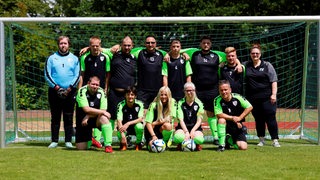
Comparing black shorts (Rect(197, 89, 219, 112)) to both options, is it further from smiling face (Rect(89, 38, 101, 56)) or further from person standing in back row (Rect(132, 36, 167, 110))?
smiling face (Rect(89, 38, 101, 56))

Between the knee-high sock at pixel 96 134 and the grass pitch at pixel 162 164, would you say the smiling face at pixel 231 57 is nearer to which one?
the grass pitch at pixel 162 164

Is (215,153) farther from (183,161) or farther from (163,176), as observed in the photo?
(163,176)

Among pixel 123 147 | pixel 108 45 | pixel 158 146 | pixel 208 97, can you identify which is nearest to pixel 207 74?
pixel 208 97

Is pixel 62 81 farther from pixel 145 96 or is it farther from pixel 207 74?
pixel 207 74

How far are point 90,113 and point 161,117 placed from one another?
1071 millimetres

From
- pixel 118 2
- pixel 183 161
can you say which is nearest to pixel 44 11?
pixel 118 2

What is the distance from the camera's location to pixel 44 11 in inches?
1492

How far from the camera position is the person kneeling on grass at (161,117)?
28.1 ft

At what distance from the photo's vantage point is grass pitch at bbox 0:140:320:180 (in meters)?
6.19

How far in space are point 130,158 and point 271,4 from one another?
2429cm

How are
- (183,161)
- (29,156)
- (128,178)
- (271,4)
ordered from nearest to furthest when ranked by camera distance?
1. (128,178)
2. (183,161)
3. (29,156)
4. (271,4)

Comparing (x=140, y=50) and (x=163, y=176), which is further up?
(x=140, y=50)

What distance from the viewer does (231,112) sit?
8836 millimetres

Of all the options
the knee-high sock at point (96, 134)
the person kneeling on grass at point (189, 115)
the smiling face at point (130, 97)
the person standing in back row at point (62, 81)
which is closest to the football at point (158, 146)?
the person kneeling on grass at point (189, 115)
